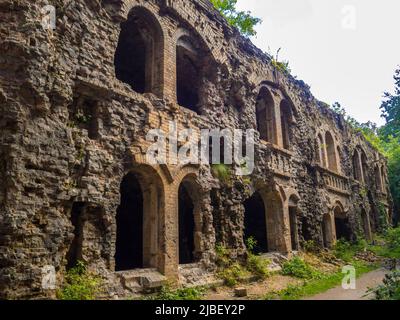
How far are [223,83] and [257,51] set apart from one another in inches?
113

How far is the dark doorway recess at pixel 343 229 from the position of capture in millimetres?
17344

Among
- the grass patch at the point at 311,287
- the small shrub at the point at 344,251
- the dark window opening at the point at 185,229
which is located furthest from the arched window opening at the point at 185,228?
the small shrub at the point at 344,251

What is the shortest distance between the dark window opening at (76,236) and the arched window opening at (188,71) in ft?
15.9

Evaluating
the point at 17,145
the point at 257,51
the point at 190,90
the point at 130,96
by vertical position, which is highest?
the point at 257,51

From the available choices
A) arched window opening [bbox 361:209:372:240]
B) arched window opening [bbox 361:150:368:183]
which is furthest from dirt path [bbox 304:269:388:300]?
arched window opening [bbox 361:150:368:183]

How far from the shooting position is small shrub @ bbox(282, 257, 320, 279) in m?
10.6

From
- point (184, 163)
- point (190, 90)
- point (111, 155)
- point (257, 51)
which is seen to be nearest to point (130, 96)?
point (111, 155)

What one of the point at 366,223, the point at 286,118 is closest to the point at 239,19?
the point at 286,118

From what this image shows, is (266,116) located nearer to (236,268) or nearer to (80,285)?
(236,268)

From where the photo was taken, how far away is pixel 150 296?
6.77 metres

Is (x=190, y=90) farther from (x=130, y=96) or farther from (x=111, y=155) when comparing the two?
(x=111, y=155)

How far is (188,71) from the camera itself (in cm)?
1162

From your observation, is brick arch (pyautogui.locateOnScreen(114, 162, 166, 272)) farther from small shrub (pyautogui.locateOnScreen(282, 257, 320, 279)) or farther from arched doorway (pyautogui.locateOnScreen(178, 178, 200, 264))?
small shrub (pyautogui.locateOnScreen(282, 257, 320, 279))
